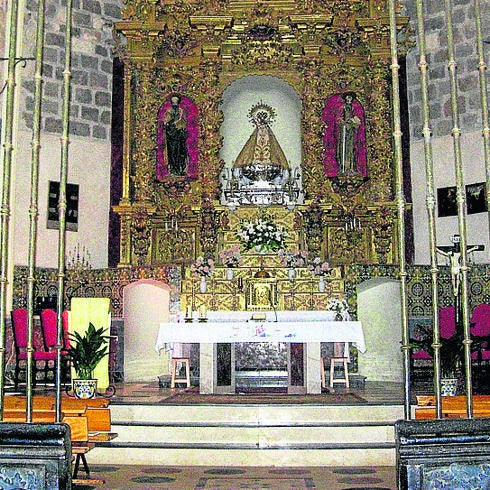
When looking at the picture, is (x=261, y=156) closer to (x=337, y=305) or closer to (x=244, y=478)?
(x=337, y=305)

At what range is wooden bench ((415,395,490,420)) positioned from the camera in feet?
20.3

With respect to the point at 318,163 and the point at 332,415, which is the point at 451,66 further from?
the point at 318,163

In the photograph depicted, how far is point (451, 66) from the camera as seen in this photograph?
12.1ft

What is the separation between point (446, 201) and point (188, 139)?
4.69 meters

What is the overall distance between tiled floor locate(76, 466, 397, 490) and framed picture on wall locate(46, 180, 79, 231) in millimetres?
6638

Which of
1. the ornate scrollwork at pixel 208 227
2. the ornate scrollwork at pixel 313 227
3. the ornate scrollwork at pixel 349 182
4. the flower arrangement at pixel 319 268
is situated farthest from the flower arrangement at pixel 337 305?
the ornate scrollwork at pixel 349 182

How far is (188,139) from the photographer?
13742 mm

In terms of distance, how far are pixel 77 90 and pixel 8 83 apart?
10.5 m

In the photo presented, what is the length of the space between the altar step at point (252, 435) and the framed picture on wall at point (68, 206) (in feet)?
18.4

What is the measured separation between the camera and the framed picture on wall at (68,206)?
12898mm

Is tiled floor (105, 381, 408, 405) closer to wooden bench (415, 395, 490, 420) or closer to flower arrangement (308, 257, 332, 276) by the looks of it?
wooden bench (415, 395, 490, 420)

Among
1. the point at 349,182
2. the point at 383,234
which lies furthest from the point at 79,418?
the point at 349,182

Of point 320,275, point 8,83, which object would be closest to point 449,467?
point 8,83

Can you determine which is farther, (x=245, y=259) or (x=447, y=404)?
(x=245, y=259)
